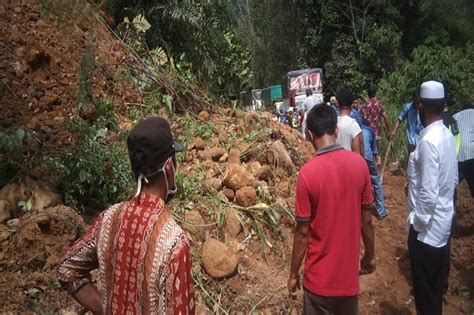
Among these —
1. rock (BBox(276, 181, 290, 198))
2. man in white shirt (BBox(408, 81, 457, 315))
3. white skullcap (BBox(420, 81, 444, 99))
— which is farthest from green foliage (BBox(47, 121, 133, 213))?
white skullcap (BBox(420, 81, 444, 99))

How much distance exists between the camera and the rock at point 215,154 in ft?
19.1

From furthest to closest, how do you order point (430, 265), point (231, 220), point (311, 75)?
point (311, 75)
point (231, 220)
point (430, 265)

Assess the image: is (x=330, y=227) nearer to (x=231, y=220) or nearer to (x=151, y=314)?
(x=151, y=314)

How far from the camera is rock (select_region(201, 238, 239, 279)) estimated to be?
4227mm

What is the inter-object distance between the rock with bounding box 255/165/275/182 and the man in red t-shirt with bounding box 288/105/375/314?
2.77 meters

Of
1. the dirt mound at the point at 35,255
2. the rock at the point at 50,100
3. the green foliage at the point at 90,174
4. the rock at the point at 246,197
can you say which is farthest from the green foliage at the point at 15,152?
the rock at the point at 246,197

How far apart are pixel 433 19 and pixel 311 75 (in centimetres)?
741

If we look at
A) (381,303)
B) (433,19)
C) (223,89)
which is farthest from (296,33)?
(381,303)

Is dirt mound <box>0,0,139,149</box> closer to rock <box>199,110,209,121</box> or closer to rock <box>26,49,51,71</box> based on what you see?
rock <box>26,49,51,71</box>

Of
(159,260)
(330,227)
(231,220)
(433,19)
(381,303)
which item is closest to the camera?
(159,260)

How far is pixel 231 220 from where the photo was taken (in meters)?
4.82

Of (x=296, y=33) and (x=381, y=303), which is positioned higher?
(x=296, y=33)

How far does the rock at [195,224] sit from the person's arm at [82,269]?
2.58m

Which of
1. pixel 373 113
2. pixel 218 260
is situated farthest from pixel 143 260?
pixel 373 113
